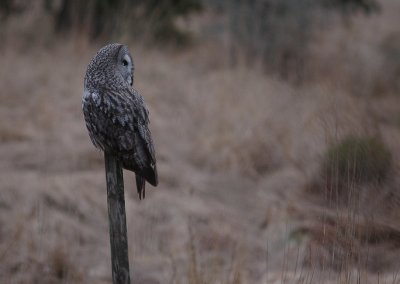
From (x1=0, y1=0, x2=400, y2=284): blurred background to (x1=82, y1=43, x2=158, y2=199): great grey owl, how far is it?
0.67 m

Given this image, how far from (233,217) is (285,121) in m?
1.53

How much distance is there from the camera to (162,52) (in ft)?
27.1

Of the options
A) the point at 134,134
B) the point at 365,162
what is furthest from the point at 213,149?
the point at 134,134

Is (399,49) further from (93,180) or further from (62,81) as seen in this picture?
(93,180)

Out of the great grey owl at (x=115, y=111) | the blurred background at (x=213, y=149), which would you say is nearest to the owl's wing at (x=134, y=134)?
the great grey owl at (x=115, y=111)

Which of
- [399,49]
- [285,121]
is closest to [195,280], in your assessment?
[285,121]

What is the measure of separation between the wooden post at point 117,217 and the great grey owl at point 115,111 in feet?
0.17

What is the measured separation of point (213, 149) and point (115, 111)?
3600 millimetres

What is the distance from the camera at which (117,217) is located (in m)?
2.05

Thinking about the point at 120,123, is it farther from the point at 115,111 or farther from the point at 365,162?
the point at 365,162

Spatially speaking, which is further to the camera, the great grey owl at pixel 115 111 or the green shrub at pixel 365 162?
the green shrub at pixel 365 162

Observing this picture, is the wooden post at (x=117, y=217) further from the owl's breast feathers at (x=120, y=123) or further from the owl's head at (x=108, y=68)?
the owl's head at (x=108, y=68)

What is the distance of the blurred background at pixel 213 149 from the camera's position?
277 cm

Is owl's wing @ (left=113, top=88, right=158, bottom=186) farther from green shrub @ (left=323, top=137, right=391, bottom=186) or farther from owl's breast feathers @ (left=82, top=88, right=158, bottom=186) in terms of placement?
green shrub @ (left=323, top=137, right=391, bottom=186)
